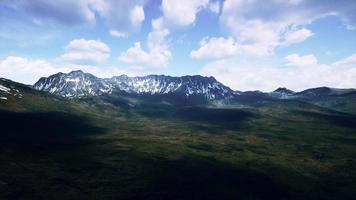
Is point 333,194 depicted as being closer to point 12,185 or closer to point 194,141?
point 12,185

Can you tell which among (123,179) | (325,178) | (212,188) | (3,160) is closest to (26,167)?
(3,160)

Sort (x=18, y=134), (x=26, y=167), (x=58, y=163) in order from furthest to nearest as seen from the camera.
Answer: (x=18, y=134) → (x=58, y=163) → (x=26, y=167)

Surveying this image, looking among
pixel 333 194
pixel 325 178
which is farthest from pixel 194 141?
pixel 333 194

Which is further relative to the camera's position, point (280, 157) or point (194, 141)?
point (194, 141)

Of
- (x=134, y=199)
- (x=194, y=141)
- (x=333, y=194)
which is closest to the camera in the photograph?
(x=134, y=199)

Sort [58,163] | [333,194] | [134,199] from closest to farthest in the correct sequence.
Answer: [134,199]
[333,194]
[58,163]

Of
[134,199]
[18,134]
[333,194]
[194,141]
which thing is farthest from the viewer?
[194,141]

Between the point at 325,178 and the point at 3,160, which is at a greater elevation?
the point at 3,160

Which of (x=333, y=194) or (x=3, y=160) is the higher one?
(x=3, y=160)

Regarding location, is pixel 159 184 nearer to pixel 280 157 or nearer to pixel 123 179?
pixel 123 179

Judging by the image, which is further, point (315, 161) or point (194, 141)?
point (194, 141)
